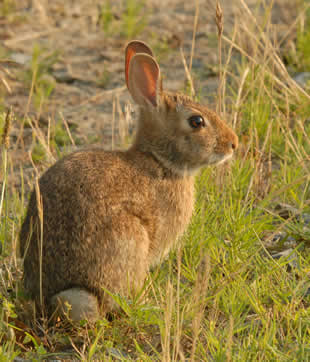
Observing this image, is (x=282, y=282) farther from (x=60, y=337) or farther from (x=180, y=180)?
(x=60, y=337)

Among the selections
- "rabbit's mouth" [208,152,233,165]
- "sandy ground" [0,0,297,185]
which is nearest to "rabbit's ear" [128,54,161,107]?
"rabbit's mouth" [208,152,233,165]

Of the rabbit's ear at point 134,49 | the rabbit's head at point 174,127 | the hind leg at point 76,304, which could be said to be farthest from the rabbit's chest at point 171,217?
the rabbit's ear at point 134,49

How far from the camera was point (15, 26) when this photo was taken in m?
7.76

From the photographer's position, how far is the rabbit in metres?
3.43

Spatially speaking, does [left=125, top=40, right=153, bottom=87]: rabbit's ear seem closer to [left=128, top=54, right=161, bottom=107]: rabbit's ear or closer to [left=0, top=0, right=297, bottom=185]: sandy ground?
[left=128, top=54, right=161, bottom=107]: rabbit's ear

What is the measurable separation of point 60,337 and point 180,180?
1.29m

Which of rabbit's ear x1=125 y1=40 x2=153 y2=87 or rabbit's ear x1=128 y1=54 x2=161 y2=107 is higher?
rabbit's ear x1=125 y1=40 x2=153 y2=87

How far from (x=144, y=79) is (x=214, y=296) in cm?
149

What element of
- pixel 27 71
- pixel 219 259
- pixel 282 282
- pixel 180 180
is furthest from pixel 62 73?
pixel 282 282

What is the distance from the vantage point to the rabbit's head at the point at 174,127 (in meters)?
4.05

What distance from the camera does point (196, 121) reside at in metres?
4.07

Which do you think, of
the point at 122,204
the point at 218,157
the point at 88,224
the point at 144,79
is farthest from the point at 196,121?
the point at 88,224

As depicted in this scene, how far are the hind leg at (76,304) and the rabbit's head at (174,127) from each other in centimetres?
110

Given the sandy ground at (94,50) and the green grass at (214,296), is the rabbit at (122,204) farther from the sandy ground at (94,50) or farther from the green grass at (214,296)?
the sandy ground at (94,50)
